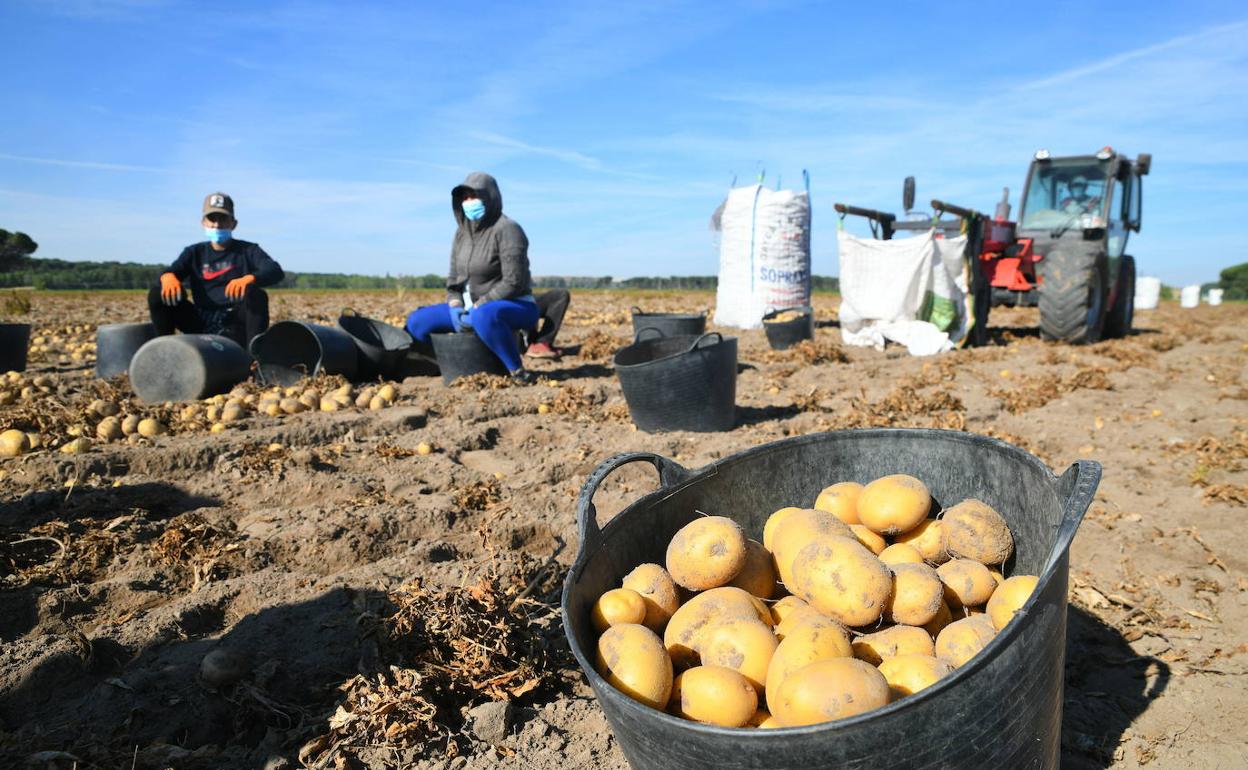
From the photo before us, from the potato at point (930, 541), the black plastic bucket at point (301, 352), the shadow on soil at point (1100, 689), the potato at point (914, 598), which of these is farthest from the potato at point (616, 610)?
the black plastic bucket at point (301, 352)

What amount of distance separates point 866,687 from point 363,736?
1.39 metres

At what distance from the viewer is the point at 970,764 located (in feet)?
4.38

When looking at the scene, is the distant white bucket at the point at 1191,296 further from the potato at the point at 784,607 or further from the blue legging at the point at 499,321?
the potato at the point at 784,607

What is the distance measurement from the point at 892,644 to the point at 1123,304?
12233mm

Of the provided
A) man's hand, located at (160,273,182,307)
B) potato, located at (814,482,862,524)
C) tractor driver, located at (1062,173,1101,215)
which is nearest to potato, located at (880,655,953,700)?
potato, located at (814,482,862,524)

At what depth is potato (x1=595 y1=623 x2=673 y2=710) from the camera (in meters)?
1.54

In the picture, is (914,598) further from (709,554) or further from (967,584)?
(709,554)

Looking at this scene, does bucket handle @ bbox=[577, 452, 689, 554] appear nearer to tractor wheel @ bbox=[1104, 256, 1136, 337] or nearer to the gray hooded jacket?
the gray hooded jacket

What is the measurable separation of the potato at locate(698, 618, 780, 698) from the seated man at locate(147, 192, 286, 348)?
6528 millimetres

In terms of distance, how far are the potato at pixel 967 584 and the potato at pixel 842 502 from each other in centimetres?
37

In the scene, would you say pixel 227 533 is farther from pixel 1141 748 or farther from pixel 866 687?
pixel 1141 748

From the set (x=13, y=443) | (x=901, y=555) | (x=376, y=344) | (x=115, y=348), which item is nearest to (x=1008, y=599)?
(x=901, y=555)

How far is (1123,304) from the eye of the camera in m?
11.5

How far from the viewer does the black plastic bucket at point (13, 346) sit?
7.61 meters
